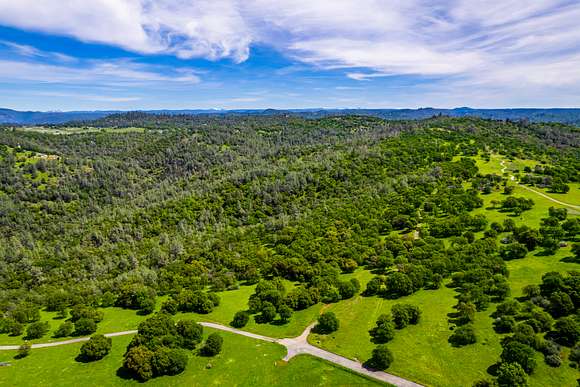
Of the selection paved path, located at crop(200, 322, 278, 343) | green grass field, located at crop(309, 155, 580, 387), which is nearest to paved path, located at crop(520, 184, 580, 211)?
green grass field, located at crop(309, 155, 580, 387)

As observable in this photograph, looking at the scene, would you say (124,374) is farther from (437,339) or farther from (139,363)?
(437,339)

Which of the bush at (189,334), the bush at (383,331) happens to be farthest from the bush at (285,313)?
the bush at (383,331)

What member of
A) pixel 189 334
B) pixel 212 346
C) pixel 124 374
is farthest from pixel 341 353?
pixel 124 374

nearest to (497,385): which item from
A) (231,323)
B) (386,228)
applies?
(231,323)

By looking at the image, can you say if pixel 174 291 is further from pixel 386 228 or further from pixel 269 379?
pixel 386 228

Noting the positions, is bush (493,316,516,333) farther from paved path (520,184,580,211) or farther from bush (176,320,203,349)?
paved path (520,184,580,211)
